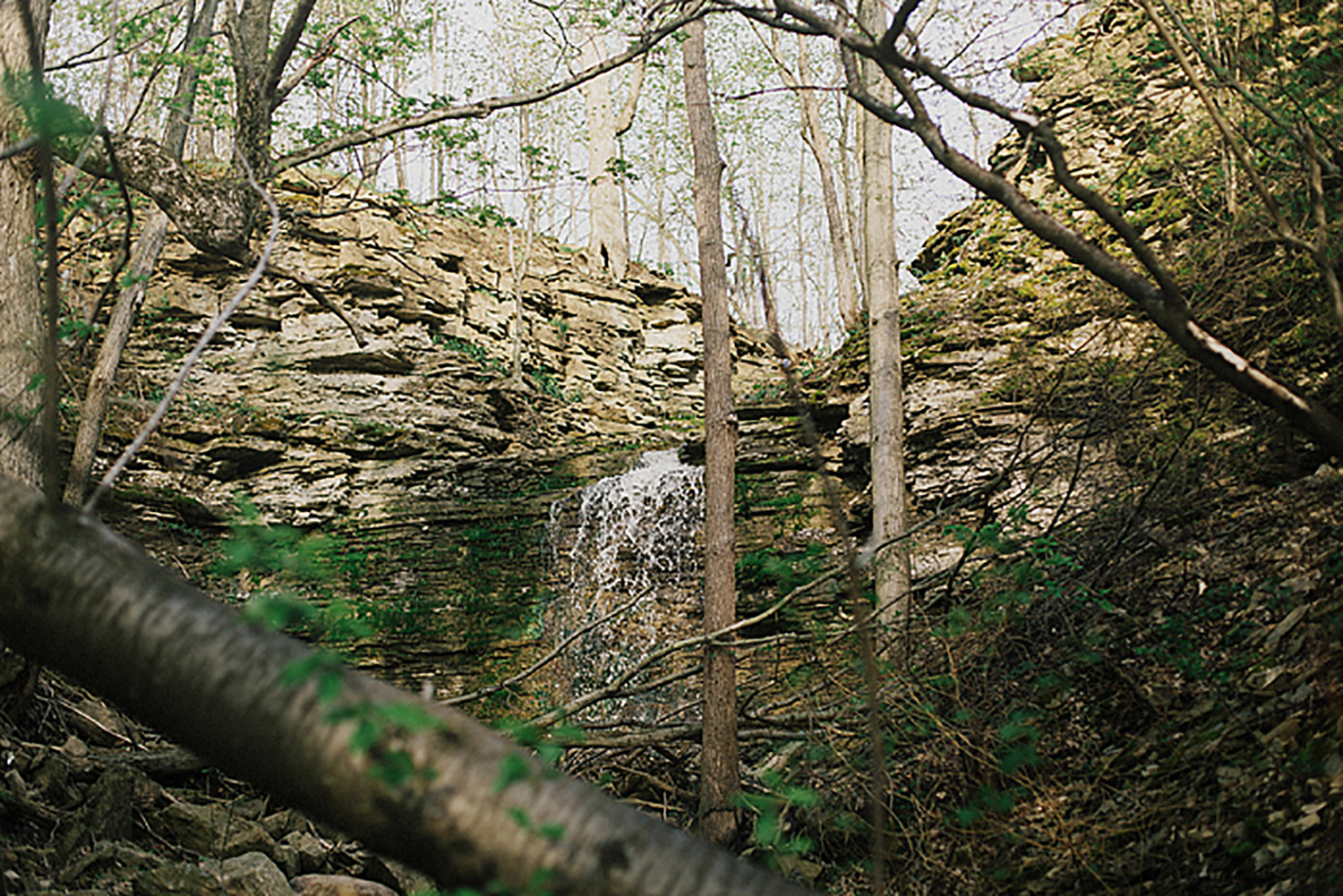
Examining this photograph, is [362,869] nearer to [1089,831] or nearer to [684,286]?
[1089,831]

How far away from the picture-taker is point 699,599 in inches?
390

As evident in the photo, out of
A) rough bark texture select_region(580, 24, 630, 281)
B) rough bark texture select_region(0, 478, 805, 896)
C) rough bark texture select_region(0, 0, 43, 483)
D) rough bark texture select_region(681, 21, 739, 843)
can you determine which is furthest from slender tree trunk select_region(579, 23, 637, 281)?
rough bark texture select_region(0, 478, 805, 896)

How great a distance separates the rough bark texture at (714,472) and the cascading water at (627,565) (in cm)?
396

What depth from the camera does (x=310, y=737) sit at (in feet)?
4.19

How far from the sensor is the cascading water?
32.2ft

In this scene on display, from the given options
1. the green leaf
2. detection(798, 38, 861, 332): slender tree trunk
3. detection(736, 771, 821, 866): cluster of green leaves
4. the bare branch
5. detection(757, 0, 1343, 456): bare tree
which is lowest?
detection(736, 771, 821, 866): cluster of green leaves

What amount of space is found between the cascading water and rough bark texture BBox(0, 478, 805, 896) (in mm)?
8077

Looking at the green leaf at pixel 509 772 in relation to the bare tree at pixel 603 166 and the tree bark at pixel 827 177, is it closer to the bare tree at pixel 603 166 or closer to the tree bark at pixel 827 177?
the tree bark at pixel 827 177

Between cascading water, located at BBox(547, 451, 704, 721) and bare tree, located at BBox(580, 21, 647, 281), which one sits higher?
bare tree, located at BBox(580, 21, 647, 281)

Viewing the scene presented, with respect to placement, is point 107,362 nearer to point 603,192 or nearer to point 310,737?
point 310,737

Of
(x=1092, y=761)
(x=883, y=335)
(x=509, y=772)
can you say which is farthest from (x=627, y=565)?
(x=509, y=772)

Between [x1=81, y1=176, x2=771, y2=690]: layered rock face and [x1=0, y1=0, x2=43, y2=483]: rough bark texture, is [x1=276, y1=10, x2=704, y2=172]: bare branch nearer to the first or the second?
[x1=0, y1=0, x2=43, y2=483]: rough bark texture

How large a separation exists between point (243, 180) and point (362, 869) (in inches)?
176

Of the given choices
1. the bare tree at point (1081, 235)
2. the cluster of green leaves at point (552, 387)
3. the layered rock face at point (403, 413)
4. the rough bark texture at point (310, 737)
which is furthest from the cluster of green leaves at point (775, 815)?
the cluster of green leaves at point (552, 387)
